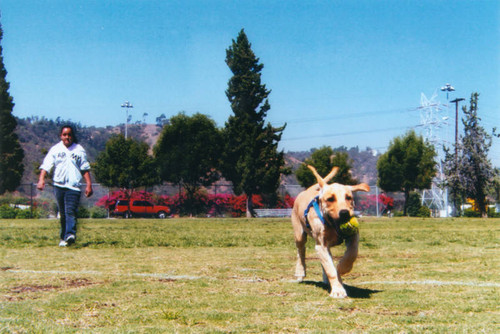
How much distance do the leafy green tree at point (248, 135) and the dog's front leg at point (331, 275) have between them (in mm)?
43054

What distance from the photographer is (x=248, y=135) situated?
4972cm

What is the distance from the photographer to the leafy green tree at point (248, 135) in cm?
4925

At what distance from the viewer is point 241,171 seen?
49.6 m

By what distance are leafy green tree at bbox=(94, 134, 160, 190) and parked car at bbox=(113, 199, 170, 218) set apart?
2.25m

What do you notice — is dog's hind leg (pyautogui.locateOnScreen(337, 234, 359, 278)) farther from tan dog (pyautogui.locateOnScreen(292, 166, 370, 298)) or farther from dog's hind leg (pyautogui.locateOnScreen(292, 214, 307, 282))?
dog's hind leg (pyautogui.locateOnScreen(292, 214, 307, 282))

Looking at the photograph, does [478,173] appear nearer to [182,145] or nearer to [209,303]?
[182,145]

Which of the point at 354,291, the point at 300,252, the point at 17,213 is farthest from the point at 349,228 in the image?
the point at 17,213

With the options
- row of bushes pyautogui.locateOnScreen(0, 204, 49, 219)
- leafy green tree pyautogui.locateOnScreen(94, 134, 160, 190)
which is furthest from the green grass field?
leafy green tree pyautogui.locateOnScreen(94, 134, 160, 190)

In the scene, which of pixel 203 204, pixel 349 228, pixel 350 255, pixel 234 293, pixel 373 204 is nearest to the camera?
pixel 349 228

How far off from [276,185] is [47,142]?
83.9 m

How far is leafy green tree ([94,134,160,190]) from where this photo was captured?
48.4 meters

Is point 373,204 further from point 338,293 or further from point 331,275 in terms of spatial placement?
point 338,293

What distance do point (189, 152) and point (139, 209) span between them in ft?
25.2

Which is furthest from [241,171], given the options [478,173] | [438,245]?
[438,245]
